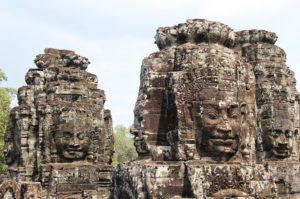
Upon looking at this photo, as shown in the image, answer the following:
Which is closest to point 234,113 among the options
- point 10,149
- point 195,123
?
point 195,123

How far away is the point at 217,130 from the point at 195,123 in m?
0.37

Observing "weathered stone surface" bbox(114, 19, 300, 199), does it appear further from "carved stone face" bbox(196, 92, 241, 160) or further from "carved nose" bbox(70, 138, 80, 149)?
"carved nose" bbox(70, 138, 80, 149)

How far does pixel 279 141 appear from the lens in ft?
39.9

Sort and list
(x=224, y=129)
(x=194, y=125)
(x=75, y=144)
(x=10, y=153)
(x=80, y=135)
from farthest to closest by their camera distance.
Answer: (x=10, y=153), (x=80, y=135), (x=75, y=144), (x=194, y=125), (x=224, y=129)

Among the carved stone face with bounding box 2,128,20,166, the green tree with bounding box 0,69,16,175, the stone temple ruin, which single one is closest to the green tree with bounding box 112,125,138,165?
the green tree with bounding box 0,69,16,175

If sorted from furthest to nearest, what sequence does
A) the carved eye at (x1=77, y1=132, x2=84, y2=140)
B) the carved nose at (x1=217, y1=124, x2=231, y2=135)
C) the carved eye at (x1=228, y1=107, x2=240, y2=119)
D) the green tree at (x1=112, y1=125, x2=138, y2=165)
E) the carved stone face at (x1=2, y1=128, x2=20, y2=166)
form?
1. the green tree at (x1=112, y1=125, x2=138, y2=165)
2. the carved stone face at (x1=2, y1=128, x2=20, y2=166)
3. the carved eye at (x1=77, y1=132, x2=84, y2=140)
4. the carved eye at (x1=228, y1=107, x2=240, y2=119)
5. the carved nose at (x1=217, y1=124, x2=231, y2=135)

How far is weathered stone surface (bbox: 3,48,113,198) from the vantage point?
12469 millimetres

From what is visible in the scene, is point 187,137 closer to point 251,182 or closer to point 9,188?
point 251,182

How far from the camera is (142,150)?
7.00 metres

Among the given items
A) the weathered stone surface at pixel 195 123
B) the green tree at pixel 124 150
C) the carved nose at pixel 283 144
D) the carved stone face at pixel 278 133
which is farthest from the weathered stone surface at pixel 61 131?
the green tree at pixel 124 150

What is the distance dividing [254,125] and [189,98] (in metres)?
1.42

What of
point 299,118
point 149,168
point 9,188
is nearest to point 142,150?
point 149,168

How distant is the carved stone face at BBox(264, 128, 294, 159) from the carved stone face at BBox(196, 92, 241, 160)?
6.12m

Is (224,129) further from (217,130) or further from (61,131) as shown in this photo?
(61,131)
